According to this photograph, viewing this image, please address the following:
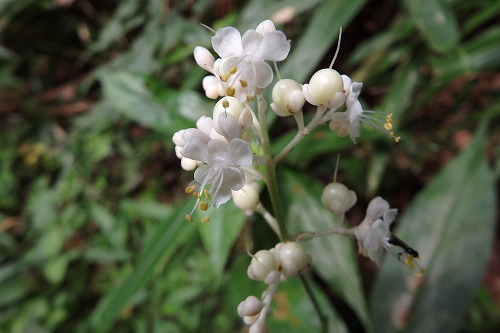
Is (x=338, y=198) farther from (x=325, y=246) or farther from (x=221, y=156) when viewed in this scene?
(x=325, y=246)

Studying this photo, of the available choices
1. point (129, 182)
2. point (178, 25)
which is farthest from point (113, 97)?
point (129, 182)

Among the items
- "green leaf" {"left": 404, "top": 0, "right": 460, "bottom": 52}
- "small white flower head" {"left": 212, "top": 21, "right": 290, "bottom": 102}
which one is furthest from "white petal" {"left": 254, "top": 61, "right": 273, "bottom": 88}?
"green leaf" {"left": 404, "top": 0, "right": 460, "bottom": 52}

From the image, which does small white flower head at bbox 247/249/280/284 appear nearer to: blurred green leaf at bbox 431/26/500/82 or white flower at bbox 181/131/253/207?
white flower at bbox 181/131/253/207

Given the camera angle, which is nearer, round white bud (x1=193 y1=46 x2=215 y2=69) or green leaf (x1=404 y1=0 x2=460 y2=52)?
round white bud (x1=193 y1=46 x2=215 y2=69)

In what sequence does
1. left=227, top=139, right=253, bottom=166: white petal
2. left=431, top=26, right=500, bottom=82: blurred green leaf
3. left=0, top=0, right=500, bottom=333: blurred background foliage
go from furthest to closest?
left=431, top=26, right=500, bottom=82: blurred green leaf < left=0, top=0, right=500, bottom=333: blurred background foliage < left=227, top=139, right=253, bottom=166: white petal

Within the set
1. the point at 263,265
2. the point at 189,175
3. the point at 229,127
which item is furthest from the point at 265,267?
the point at 189,175

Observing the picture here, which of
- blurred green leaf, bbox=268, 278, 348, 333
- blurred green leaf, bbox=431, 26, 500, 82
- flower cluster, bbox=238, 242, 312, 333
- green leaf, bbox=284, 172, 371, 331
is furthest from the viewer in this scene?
blurred green leaf, bbox=431, 26, 500, 82
